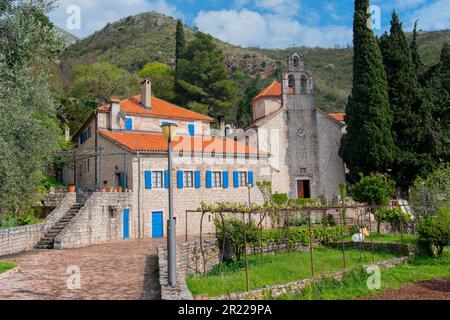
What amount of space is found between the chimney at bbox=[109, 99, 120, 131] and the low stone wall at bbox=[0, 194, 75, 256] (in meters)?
7.14

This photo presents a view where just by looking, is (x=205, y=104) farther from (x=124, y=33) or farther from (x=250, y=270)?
(x=124, y=33)

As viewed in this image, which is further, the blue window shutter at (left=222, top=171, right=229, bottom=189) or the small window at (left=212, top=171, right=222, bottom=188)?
the blue window shutter at (left=222, top=171, right=229, bottom=189)

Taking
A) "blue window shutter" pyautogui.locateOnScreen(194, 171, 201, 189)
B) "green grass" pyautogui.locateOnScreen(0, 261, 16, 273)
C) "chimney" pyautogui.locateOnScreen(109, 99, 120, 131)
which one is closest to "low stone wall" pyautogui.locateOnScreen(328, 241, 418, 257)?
"blue window shutter" pyautogui.locateOnScreen(194, 171, 201, 189)

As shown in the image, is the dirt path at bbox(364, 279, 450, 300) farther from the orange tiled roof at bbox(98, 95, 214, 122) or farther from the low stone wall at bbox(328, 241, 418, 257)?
the orange tiled roof at bbox(98, 95, 214, 122)

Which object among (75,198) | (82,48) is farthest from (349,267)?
(82,48)

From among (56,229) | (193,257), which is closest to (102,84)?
(56,229)

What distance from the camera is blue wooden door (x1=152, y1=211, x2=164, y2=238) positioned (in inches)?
931

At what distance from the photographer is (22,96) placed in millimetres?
14312

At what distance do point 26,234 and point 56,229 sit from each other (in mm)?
1809

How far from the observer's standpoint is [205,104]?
164 ft

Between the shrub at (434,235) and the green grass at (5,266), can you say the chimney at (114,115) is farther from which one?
the shrub at (434,235)

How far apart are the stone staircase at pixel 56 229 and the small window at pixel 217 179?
880cm

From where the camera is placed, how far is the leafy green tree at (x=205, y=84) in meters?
50.0
